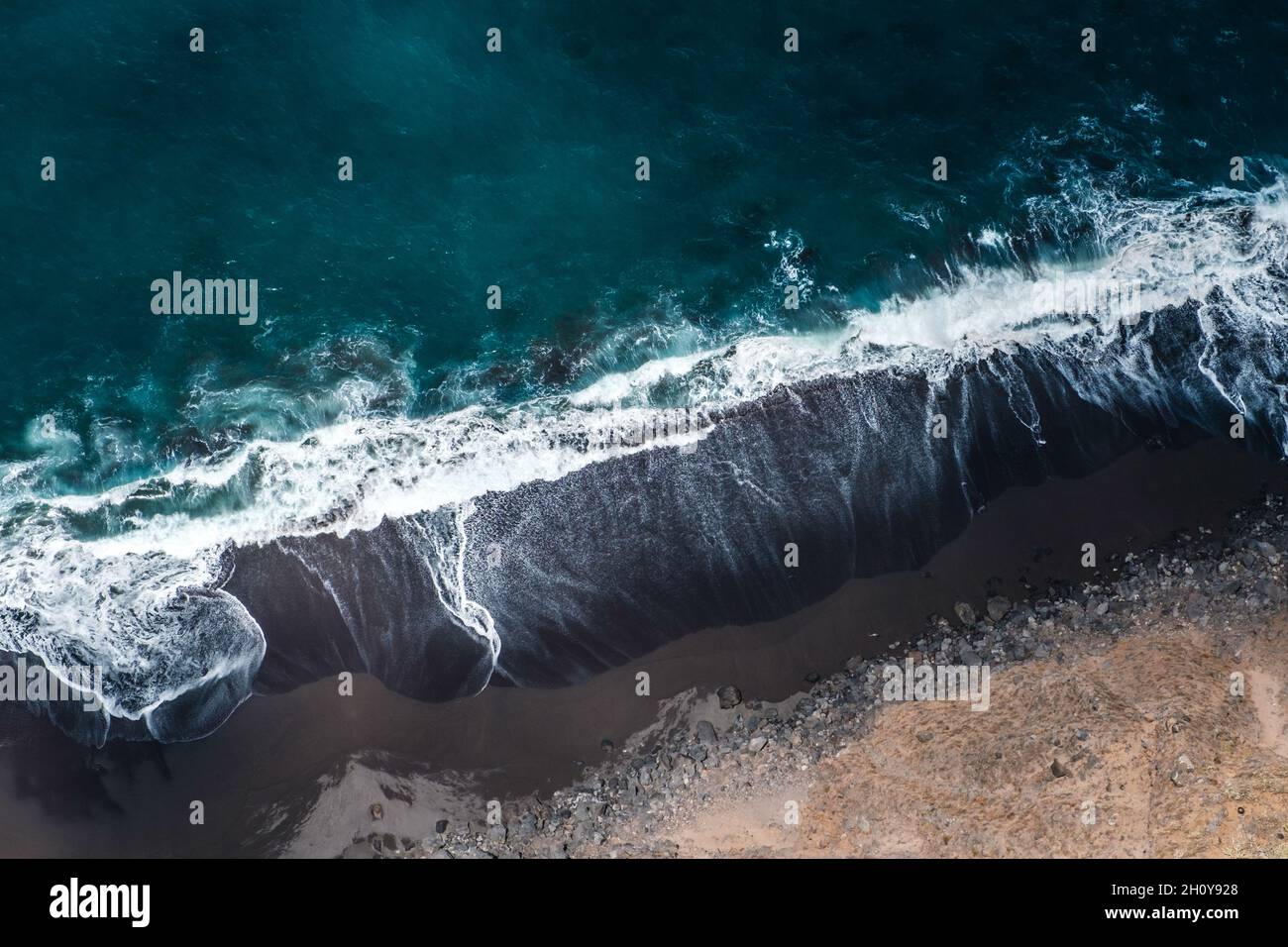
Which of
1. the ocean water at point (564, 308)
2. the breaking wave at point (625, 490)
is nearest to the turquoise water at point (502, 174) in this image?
the ocean water at point (564, 308)

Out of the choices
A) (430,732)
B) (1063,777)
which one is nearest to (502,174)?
(430,732)

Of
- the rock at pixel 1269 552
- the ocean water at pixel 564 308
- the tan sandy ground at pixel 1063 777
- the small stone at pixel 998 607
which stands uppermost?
the ocean water at pixel 564 308

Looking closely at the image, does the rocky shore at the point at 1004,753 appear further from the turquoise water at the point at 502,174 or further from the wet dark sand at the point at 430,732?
the turquoise water at the point at 502,174

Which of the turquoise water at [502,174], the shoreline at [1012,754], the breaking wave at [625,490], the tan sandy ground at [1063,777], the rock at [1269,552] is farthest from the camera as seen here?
the turquoise water at [502,174]

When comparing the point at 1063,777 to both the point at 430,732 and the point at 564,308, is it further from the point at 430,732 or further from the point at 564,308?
the point at 564,308

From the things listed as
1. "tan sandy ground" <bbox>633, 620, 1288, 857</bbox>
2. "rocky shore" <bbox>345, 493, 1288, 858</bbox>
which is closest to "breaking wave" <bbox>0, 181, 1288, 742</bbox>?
"rocky shore" <bbox>345, 493, 1288, 858</bbox>

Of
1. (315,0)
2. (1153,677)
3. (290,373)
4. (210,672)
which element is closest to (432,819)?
(210,672)
